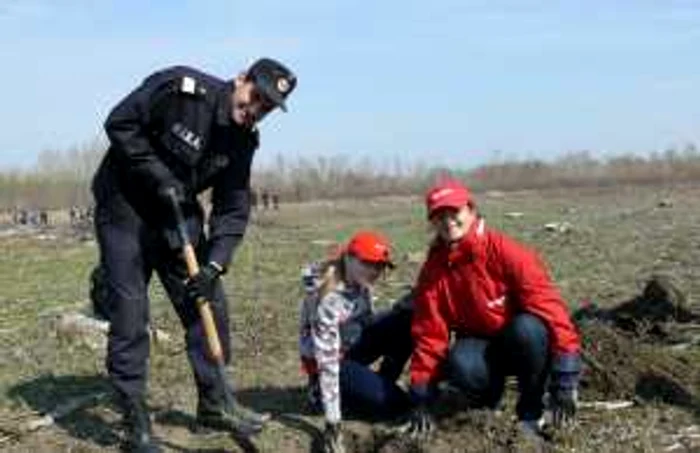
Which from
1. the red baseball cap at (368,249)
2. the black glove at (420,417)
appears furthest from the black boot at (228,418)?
the red baseball cap at (368,249)

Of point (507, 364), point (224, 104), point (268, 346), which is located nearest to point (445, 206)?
point (507, 364)

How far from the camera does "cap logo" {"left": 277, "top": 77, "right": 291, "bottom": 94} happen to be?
255 inches

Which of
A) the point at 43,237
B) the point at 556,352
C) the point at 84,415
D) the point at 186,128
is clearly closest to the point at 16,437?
the point at 84,415

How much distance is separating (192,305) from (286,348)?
229 centimetres

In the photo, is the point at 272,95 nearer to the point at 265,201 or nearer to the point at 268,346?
the point at 268,346

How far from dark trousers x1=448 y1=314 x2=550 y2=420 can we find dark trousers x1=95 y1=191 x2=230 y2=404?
4.17 ft

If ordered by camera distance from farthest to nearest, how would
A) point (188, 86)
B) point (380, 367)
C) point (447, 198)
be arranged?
point (380, 367) < point (188, 86) < point (447, 198)

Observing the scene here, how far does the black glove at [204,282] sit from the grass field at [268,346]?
0.78 m

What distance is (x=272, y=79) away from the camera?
6.49 metres

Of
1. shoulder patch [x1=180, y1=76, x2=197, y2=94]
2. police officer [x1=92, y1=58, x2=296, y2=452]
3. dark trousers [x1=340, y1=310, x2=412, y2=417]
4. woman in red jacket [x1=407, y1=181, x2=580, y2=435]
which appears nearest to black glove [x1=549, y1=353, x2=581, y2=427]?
woman in red jacket [x1=407, y1=181, x2=580, y2=435]

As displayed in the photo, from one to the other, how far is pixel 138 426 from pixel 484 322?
179cm

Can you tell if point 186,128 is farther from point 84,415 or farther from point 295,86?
point 84,415

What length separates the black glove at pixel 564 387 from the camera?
6.44m

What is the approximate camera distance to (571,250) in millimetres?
17594
